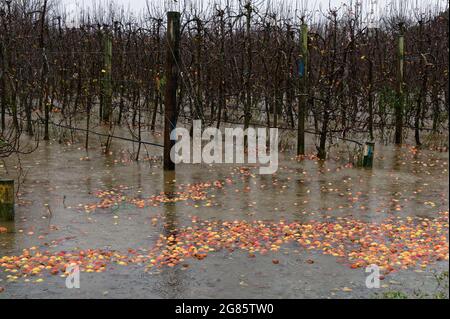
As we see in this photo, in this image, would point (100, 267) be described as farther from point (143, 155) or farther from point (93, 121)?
point (93, 121)

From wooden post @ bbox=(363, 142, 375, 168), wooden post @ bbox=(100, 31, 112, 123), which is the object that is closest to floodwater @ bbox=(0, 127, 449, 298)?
→ wooden post @ bbox=(363, 142, 375, 168)

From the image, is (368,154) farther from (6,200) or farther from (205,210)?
(6,200)

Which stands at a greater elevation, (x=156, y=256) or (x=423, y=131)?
(x=423, y=131)

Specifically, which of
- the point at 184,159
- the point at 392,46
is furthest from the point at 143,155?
the point at 392,46

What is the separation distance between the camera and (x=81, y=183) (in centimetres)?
922

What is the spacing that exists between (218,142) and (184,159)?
2.27 m

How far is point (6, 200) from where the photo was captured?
265 inches

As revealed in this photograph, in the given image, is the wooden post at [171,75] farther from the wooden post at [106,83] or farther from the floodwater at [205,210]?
the wooden post at [106,83]

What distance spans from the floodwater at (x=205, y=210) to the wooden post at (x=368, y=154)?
24cm

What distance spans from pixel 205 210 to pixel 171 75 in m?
3.38

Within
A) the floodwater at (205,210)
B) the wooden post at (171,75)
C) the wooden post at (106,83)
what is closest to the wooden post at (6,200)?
the floodwater at (205,210)
